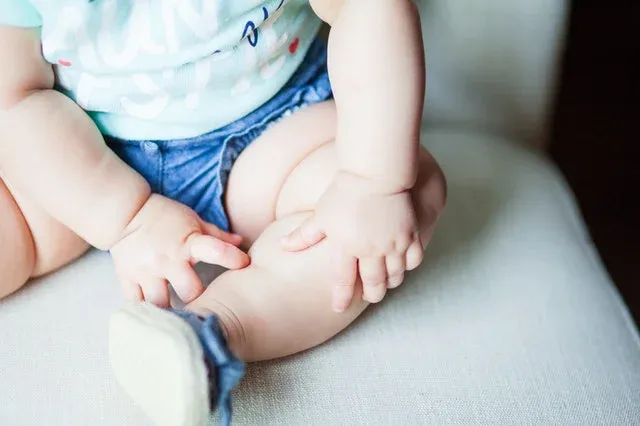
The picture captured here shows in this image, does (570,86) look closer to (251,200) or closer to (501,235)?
(501,235)

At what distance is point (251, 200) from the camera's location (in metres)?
0.61

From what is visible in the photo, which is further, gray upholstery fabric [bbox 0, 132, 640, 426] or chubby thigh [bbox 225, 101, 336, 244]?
chubby thigh [bbox 225, 101, 336, 244]

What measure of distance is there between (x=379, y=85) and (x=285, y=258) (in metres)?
0.13

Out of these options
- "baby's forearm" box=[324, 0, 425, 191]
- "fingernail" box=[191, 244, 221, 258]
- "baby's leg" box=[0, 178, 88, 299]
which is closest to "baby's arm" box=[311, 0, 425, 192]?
"baby's forearm" box=[324, 0, 425, 191]

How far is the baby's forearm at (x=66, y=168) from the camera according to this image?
0.54 m

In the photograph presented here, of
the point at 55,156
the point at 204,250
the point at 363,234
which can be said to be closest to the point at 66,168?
the point at 55,156

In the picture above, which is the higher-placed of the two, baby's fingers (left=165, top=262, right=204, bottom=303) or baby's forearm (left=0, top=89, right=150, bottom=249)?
baby's forearm (left=0, top=89, right=150, bottom=249)

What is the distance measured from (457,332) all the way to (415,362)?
0.15 feet

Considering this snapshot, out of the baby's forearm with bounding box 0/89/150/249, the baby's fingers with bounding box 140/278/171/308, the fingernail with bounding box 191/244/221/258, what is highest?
the baby's forearm with bounding box 0/89/150/249

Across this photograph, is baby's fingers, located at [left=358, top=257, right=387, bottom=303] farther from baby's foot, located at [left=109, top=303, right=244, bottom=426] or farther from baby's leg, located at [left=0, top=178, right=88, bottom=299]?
baby's leg, located at [left=0, top=178, right=88, bottom=299]

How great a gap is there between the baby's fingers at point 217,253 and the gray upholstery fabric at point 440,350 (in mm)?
70

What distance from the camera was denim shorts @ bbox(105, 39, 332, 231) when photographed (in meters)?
0.62

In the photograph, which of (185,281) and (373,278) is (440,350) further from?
(185,281)

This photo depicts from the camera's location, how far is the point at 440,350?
1.78ft
